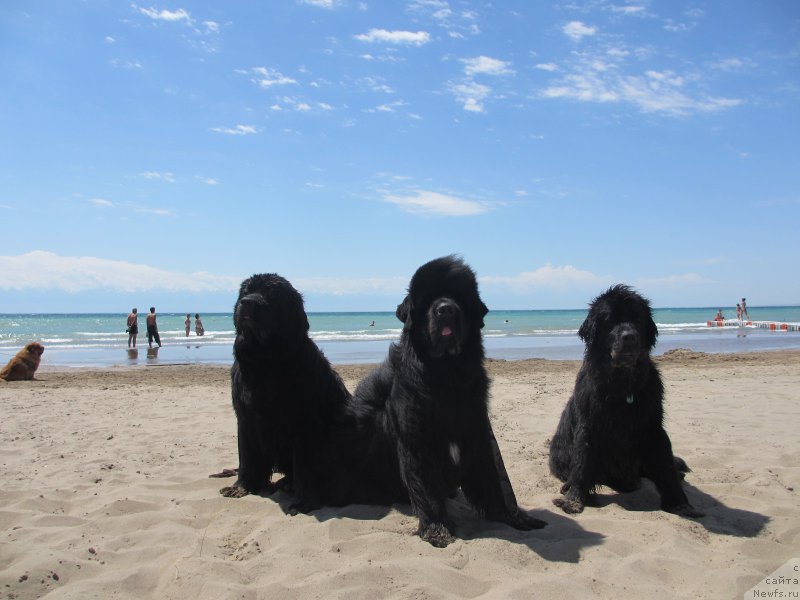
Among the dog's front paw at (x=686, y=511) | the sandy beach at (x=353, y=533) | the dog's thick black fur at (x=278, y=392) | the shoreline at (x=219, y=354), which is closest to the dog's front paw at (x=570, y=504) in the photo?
the sandy beach at (x=353, y=533)

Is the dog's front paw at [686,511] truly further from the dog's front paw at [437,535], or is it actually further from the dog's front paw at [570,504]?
the dog's front paw at [437,535]

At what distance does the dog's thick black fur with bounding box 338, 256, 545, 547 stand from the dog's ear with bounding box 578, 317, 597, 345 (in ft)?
3.22

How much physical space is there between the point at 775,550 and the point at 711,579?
705 mm

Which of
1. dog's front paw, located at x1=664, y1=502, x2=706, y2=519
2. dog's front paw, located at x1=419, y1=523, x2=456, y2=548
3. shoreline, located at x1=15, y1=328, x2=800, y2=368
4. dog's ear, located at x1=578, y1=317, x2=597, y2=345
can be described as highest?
dog's ear, located at x1=578, y1=317, x2=597, y2=345

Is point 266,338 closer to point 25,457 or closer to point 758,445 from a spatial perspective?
point 25,457

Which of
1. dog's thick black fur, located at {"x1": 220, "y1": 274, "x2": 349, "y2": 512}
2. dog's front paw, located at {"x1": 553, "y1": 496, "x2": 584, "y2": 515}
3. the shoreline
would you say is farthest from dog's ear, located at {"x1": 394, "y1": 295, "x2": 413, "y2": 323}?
the shoreline

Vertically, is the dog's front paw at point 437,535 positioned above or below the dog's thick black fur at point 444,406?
below

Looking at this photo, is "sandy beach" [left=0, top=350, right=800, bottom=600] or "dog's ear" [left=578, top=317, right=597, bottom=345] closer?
"sandy beach" [left=0, top=350, right=800, bottom=600]

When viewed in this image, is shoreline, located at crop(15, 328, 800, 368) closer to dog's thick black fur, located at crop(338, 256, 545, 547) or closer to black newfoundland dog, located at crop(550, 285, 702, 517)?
black newfoundland dog, located at crop(550, 285, 702, 517)

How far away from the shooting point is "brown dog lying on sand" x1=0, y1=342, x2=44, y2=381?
13.5m

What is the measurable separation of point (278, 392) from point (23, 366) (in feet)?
40.3

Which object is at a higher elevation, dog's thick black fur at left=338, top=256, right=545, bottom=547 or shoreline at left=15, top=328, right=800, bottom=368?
dog's thick black fur at left=338, top=256, right=545, bottom=547

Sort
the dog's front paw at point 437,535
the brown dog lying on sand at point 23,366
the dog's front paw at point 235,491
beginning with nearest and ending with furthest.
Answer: the dog's front paw at point 437,535, the dog's front paw at point 235,491, the brown dog lying on sand at point 23,366

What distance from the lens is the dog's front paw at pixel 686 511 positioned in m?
4.04
